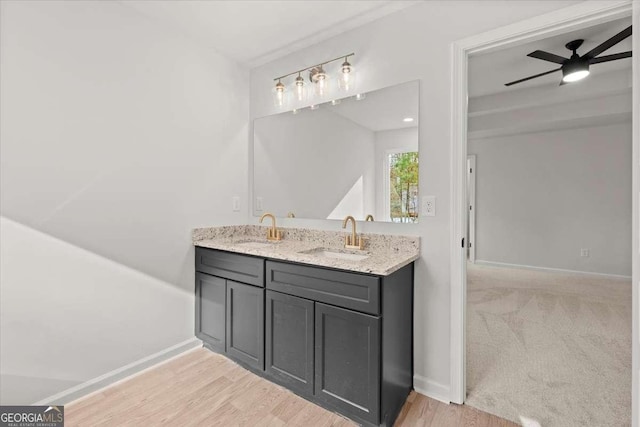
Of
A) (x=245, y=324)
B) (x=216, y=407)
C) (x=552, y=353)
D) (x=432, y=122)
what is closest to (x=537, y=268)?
(x=552, y=353)

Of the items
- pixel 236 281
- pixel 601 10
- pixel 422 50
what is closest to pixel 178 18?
pixel 422 50

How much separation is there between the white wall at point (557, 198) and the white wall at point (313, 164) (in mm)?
4144

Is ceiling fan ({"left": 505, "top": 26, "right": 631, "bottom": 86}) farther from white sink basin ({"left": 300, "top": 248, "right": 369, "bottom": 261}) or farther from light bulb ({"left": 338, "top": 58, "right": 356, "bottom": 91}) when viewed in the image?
white sink basin ({"left": 300, "top": 248, "right": 369, "bottom": 261})

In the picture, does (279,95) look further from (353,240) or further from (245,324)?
(245,324)

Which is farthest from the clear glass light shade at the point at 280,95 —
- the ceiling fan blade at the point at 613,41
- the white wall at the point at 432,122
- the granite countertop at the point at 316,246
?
the ceiling fan blade at the point at 613,41

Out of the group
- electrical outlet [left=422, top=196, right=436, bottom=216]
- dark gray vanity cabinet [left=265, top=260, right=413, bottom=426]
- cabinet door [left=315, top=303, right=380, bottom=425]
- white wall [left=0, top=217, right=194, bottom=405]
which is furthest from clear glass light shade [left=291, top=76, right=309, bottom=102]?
white wall [left=0, top=217, right=194, bottom=405]

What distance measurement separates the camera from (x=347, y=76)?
2191 mm

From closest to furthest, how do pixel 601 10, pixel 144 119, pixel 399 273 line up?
pixel 601 10 → pixel 399 273 → pixel 144 119

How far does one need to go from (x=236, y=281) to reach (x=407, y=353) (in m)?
1.22

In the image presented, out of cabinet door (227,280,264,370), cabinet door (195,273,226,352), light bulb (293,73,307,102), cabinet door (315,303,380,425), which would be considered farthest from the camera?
light bulb (293,73,307,102)

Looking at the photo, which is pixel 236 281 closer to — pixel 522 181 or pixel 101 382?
pixel 101 382

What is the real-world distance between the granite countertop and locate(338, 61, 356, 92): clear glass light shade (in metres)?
1.07

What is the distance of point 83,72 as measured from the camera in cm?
183

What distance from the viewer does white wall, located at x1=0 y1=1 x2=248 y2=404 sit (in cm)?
162
